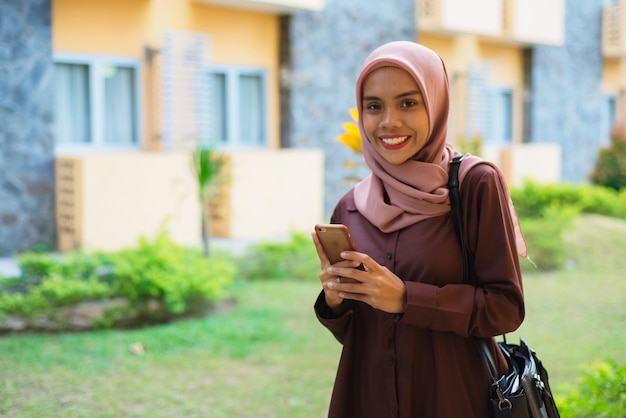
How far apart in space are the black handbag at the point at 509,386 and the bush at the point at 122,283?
4.57 m

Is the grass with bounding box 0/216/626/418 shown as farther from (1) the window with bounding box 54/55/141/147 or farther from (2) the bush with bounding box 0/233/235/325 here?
(1) the window with bounding box 54/55/141/147

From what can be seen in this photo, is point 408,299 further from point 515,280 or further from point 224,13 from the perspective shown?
point 224,13

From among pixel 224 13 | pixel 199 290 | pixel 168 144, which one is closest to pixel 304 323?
pixel 199 290

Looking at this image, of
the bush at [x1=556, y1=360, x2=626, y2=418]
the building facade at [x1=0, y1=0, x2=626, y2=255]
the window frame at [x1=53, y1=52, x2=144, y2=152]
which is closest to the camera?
the bush at [x1=556, y1=360, x2=626, y2=418]

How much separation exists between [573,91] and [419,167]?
1660cm

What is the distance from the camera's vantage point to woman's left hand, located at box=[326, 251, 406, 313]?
1.86 metres

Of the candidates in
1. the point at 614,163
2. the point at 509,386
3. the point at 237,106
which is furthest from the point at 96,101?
the point at 614,163

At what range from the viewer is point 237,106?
37.0 feet

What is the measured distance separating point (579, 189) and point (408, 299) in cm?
1104

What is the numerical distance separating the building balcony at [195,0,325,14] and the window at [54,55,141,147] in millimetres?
1503

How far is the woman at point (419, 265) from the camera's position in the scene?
1894 millimetres

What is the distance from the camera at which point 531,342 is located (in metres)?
5.98

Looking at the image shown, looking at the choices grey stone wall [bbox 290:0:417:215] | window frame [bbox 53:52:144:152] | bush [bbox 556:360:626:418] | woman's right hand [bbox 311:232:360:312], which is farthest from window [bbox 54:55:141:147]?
woman's right hand [bbox 311:232:360:312]

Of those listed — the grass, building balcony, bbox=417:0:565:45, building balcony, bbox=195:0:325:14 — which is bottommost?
the grass
